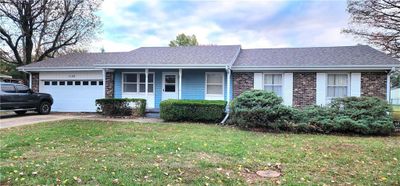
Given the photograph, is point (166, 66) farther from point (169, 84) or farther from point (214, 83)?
point (214, 83)

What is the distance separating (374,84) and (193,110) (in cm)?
828

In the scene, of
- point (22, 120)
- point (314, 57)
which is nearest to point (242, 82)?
point (314, 57)

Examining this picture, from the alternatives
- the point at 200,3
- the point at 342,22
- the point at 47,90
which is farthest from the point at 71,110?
the point at 342,22

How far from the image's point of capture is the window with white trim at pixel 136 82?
17.0 metres

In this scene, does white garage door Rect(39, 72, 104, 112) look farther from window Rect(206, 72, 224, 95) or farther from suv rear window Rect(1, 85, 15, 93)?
window Rect(206, 72, 224, 95)

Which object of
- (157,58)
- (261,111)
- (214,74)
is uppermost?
(157,58)

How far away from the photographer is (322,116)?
428 inches

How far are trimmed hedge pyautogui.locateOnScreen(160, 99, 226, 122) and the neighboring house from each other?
211 centimetres

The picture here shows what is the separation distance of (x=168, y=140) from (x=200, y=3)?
11.0 meters

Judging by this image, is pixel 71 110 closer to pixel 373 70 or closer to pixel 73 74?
pixel 73 74

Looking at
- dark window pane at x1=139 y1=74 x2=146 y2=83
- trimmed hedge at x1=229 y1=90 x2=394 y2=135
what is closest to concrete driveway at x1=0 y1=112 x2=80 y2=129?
dark window pane at x1=139 y1=74 x2=146 y2=83

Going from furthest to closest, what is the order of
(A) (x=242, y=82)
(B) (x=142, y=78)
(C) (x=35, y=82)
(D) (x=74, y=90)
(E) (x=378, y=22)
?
1. (C) (x=35, y=82)
2. (D) (x=74, y=90)
3. (B) (x=142, y=78)
4. (E) (x=378, y=22)
5. (A) (x=242, y=82)

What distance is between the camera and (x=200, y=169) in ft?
17.8

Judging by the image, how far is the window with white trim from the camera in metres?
17.0
